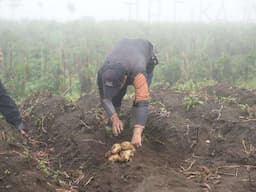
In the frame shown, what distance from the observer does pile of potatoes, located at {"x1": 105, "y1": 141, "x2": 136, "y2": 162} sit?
4457 mm

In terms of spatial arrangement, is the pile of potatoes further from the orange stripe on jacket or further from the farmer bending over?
the orange stripe on jacket

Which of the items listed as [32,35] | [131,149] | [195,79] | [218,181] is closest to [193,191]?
[218,181]

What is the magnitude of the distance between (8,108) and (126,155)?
66.9 inches

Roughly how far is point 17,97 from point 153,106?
2.82 metres

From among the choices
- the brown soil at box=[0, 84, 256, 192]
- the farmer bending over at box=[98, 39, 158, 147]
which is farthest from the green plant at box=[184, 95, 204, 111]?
the farmer bending over at box=[98, 39, 158, 147]

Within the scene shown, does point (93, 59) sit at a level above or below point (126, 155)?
below

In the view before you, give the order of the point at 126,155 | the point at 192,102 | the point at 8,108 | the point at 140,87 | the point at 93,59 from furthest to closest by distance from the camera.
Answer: the point at 93,59
the point at 192,102
the point at 8,108
the point at 140,87
the point at 126,155

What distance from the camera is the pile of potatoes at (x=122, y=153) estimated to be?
14.6 ft

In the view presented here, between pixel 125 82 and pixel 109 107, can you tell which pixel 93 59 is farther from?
pixel 109 107

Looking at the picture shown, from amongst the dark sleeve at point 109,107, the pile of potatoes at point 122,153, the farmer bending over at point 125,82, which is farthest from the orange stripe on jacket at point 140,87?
the pile of potatoes at point 122,153

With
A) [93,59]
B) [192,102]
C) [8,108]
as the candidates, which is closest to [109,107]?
[8,108]

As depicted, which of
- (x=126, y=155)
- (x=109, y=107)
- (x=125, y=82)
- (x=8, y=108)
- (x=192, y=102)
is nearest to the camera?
(x=126, y=155)

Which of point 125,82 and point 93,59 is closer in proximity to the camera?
point 125,82

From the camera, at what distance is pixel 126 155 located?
4.46m
